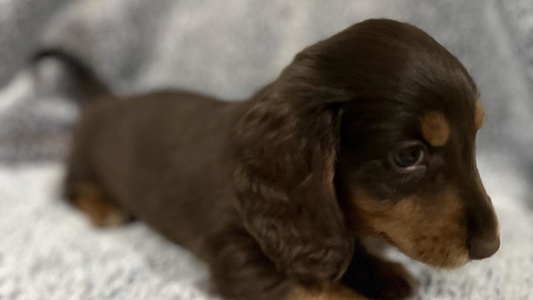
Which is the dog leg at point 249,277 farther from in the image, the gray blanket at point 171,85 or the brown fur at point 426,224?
the brown fur at point 426,224

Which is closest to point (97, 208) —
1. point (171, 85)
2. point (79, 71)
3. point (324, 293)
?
point (171, 85)

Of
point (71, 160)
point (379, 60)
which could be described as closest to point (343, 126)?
point (379, 60)

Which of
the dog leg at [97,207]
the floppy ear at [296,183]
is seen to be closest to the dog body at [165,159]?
the dog leg at [97,207]

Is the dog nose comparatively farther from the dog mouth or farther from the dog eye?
the dog eye

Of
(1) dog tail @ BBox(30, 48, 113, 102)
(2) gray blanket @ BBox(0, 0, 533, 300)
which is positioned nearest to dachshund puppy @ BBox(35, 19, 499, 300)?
(2) gray blanket @ BBox(0, 0, 533, 300)

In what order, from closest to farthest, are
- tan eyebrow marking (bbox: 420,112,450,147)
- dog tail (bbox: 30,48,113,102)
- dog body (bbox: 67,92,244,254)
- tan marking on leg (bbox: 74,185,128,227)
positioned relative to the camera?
1. tan eyebrow marking (bbox: 420,112,450,147)
2. dog body (bbox: 67,92,244,254)
3. tan marking on leg (bbox: 74,185,128,227)
4. dog tail (bbox: 30,48,113,102)

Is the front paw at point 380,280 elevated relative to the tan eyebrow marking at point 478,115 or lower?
lower
